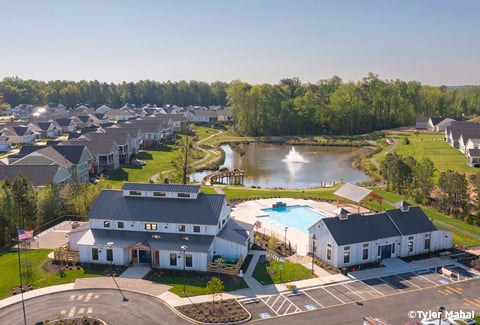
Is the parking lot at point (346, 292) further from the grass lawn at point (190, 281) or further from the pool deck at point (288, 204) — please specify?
the pool deck at point (288, 204)

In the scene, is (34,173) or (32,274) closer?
(32,274)

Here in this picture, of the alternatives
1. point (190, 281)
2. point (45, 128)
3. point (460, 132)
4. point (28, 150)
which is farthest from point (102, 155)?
point (460, 132)

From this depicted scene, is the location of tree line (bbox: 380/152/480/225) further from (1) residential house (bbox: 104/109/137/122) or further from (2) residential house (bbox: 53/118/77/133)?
(1) residential house (bbox: 104/109/137/122)

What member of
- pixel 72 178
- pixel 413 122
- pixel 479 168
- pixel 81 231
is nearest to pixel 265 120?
pixel 413 122

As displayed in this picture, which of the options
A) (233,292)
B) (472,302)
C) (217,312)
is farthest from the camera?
(233,292)

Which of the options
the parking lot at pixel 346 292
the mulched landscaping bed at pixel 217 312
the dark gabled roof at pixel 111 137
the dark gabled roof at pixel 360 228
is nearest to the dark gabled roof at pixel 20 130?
the dark gabled roof at pixel 111 137

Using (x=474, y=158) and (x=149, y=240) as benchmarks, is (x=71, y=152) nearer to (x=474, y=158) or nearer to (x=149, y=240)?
(x=149, y=240)
